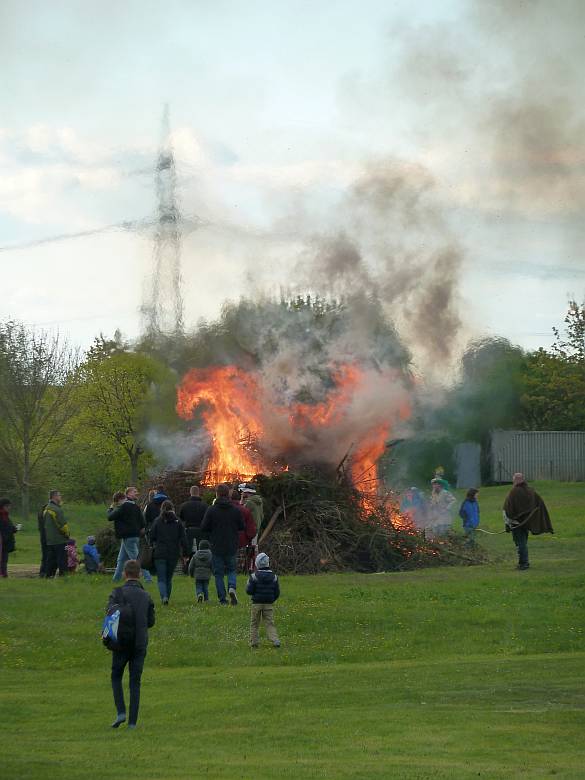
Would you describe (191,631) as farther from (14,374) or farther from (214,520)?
(14,374)

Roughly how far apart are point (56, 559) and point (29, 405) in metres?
28.2

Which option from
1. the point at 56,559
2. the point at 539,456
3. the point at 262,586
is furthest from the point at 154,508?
the point at 539,456

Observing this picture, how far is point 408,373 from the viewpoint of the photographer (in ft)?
109

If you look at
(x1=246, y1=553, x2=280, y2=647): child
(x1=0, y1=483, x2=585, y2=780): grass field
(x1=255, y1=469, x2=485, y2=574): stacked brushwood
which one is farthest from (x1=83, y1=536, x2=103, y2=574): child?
(x1=246, y1=553, x2=280, y2=647): child

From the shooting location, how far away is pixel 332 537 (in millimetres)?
28828

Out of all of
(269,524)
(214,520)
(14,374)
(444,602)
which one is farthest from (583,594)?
(14,374)

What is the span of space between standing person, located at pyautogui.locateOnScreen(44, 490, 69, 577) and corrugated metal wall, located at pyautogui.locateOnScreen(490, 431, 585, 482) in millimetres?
42882

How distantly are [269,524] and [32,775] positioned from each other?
17940 mm

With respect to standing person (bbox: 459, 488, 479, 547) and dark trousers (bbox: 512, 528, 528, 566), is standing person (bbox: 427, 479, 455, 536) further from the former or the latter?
dark trousers (bbox: 512, 528, 528, 566)

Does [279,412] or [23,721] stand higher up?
[279,412]

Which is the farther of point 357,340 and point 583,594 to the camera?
point 357,340

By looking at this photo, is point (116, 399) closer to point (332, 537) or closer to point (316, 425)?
point (316, 425)

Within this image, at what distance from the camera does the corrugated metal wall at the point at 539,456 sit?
66250 mm

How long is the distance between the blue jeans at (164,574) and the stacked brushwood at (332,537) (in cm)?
586
